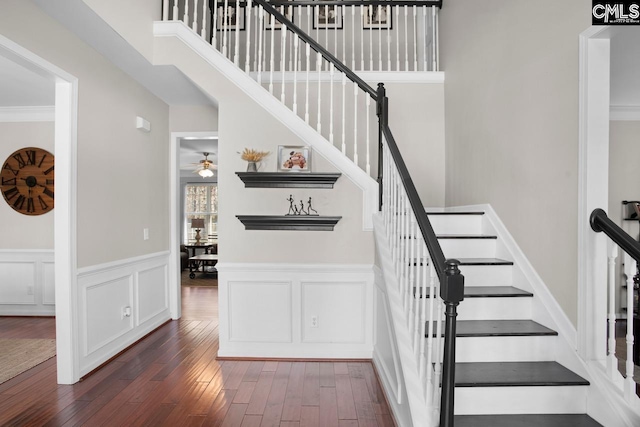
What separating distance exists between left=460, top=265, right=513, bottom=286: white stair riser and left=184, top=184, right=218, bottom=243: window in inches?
368

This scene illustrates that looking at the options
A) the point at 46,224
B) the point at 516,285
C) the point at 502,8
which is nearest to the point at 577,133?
the point at 516,285

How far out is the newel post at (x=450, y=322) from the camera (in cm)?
154

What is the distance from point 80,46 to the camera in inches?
123

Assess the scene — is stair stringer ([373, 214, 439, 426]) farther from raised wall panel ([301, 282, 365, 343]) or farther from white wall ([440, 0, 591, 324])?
white wall ([440, 0, 591, 324])

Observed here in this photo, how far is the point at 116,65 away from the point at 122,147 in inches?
29.4

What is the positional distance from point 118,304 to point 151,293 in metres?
0.67

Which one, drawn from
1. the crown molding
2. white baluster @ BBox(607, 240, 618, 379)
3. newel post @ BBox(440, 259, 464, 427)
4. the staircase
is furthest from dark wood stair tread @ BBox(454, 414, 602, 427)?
the crown molding

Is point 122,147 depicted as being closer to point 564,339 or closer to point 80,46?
point 80,46

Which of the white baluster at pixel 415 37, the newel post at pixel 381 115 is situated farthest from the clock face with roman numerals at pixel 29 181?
the white baluster at pixel 415 37

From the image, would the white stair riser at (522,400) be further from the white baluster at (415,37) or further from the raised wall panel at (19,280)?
the raised wall panel at (19,280)

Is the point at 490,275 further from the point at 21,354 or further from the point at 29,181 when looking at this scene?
the point at 29,181

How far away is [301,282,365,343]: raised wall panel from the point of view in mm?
3529

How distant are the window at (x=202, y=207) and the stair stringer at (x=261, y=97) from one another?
7.85 meters

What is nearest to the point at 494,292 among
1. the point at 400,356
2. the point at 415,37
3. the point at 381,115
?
the point at 400,356
